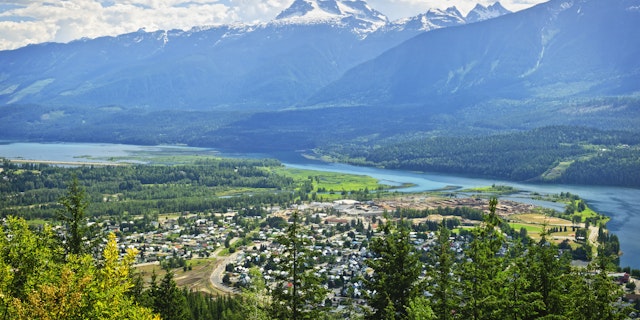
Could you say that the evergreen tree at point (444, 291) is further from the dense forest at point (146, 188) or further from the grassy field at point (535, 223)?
the dense forest at point (146, 188)

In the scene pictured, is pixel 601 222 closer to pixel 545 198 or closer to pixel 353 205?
pixel 545 198

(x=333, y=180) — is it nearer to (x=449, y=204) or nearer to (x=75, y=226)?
(x=449, y=204)

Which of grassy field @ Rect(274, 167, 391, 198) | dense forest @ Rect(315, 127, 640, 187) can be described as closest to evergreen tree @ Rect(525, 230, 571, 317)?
grassy field @ Rect(274, 167, 391, 198)

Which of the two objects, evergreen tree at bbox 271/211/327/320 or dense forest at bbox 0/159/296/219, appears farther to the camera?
dense forest at bbox 0/159/296/219

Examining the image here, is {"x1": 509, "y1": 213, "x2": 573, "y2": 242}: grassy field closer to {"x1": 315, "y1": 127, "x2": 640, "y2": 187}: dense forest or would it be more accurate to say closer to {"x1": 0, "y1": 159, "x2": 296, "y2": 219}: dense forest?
{"x1": 0, "y1": 159, "x2": 296, "y2": 219}: dense forest

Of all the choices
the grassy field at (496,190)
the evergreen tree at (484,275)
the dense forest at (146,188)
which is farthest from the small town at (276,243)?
the evergreen tree at (484,275)

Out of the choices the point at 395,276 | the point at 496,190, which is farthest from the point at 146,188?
the point at 395,276

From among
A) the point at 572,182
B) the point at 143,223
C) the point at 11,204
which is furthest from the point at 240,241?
the point at 572,182

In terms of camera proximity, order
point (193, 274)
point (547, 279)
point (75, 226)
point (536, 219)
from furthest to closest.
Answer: point (536, 219) < point (193, 274) < point (75, 226) < point (547, 279)

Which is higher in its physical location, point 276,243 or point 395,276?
point 395,276
